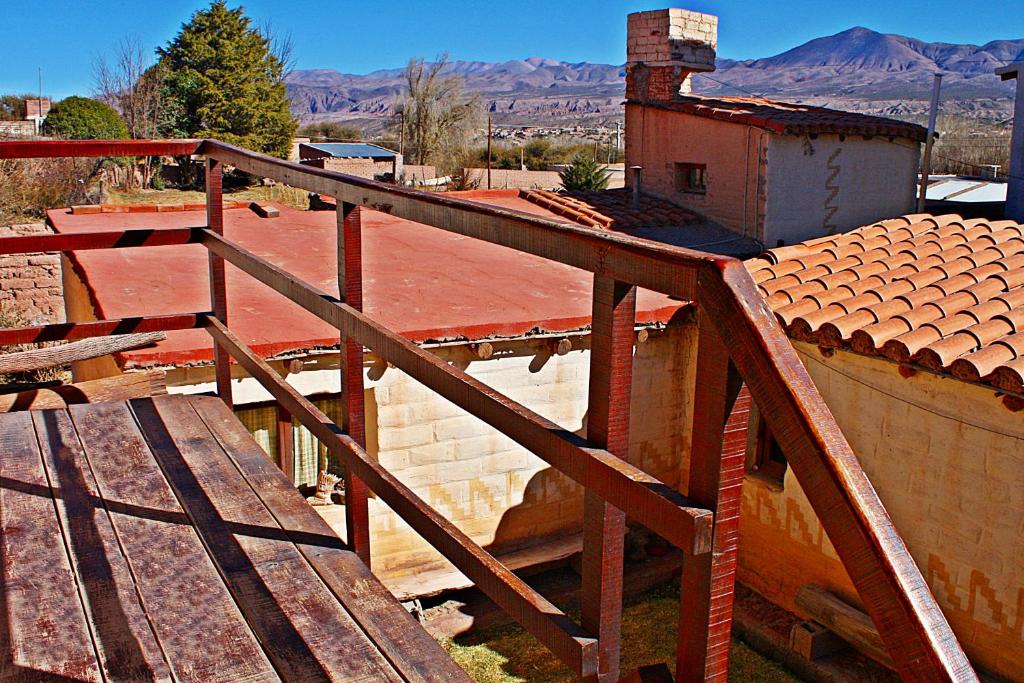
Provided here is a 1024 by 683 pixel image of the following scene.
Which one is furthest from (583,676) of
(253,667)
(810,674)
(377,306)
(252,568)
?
(810,674)

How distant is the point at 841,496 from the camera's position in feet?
3.21

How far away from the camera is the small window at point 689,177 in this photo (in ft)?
40.4

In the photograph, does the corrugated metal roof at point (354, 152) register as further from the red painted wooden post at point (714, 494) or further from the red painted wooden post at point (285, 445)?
the red painted wooden post at point (714, 494)

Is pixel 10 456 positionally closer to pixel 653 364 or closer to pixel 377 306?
pixel 377 306

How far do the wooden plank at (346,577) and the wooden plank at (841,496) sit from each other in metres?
1.03

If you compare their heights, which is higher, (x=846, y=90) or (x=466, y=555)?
(x=846, y=90)

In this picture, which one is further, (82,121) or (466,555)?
(82,121)

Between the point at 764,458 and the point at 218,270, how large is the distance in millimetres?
6073

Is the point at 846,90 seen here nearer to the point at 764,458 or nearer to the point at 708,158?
the point at 708,158

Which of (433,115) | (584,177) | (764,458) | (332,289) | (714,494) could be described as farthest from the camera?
(433,115)

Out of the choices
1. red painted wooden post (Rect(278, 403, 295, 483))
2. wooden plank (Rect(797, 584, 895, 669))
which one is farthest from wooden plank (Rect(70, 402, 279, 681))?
wooden plank (Rect(797, 584, 895, 669))

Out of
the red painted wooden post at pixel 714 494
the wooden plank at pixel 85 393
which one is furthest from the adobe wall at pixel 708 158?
the red painted wooden post at pixel 714 494

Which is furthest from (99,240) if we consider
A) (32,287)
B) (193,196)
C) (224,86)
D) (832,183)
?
(224,86)

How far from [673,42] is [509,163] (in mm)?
30019
